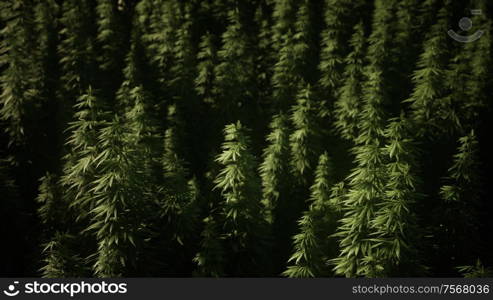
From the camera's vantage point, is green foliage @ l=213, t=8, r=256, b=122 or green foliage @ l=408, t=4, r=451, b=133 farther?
green foliage @ l=213, t=8, r=256, b=122

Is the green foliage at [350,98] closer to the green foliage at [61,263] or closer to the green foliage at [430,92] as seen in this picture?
the green foliage at [430,92]

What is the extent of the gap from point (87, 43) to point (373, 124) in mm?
9265

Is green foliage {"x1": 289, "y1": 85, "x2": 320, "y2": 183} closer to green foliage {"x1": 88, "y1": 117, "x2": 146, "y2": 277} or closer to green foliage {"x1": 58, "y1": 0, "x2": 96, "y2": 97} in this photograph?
green foliage {"x1": 88, "y1": 117, "x2": 146, "y2": 277}

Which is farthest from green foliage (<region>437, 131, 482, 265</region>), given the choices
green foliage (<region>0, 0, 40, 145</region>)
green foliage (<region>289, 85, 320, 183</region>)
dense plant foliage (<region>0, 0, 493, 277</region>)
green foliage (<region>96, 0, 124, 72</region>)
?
green foliage (<region>0, 0, 40, 145</region>)

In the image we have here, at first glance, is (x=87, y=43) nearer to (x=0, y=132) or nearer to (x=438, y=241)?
(x=0, y=132)

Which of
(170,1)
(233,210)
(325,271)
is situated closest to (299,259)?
(325,271)

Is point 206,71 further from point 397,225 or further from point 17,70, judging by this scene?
point 397,225

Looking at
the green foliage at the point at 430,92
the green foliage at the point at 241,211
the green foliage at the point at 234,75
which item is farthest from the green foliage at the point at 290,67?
the green foliage at the point at 241,211

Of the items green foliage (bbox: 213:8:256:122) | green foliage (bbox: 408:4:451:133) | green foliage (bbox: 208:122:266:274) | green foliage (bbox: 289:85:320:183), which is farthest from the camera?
green foliage (bbox: 213:8:256:122)

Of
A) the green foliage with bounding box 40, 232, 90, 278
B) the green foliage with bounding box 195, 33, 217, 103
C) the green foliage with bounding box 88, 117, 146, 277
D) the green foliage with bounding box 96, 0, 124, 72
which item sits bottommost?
the green foliage with bounding box 40, 232, 90, 278

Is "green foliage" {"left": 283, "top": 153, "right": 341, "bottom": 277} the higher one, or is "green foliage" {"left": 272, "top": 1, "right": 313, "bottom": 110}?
"green foliage" {"left": 272, "top": 1, "right": 313, "bottom": 110}

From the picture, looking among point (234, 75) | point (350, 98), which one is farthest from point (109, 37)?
point (350, 98)

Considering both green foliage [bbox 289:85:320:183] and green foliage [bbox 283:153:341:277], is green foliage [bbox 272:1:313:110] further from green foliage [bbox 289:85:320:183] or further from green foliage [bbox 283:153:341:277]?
green foliage [bbox 283:153:341:277]

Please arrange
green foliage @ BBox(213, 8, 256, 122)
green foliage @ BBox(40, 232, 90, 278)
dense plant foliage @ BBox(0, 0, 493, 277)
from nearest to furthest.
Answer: green foliage @ BBox(40, 232, 90, 278) → dense plant foliage @ BBox(0, 0, 493, 277) → green foliage @ BBox(213, 8, 256, 122)
